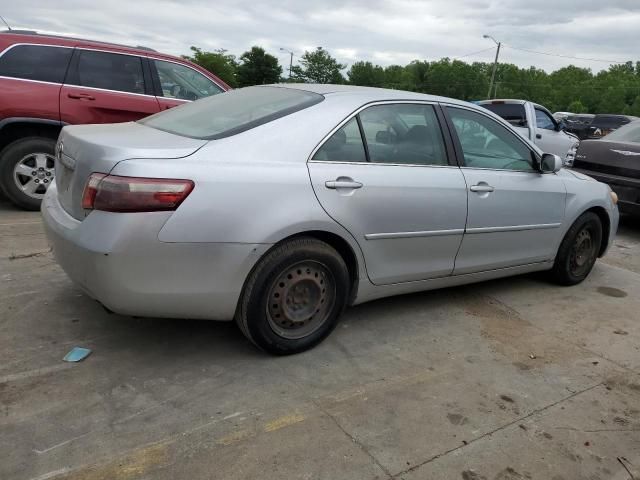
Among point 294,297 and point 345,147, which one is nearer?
point 294,297

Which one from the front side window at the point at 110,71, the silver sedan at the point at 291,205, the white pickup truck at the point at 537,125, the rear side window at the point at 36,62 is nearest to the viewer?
the silver sedan at the point at 291,205

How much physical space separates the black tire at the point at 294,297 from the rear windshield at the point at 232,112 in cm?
74

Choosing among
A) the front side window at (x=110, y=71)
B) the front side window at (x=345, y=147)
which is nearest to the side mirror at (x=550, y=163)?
the front side window at (x=345, y=147)

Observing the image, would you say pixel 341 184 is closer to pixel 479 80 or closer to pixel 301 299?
pixel 301 299

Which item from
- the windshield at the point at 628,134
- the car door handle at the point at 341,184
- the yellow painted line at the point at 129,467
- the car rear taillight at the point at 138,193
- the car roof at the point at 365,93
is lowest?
the yellow painted line at the point at 129,467

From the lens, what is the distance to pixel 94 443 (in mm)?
2404

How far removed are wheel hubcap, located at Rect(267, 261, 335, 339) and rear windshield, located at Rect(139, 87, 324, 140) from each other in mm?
864

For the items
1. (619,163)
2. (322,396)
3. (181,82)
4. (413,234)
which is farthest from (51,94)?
(619,163)

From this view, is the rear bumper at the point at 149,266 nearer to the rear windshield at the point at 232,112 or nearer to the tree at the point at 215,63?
the rear windshield at the point at 232,112

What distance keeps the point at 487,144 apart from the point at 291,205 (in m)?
1.98

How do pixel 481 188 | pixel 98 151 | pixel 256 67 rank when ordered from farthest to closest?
pixel 256 67 < pixel 481 188 < pixel 98 151

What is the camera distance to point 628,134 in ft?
25.4

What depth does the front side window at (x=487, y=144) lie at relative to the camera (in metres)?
4.01

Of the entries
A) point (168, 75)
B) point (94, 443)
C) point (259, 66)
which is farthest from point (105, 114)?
point (259, 66)
